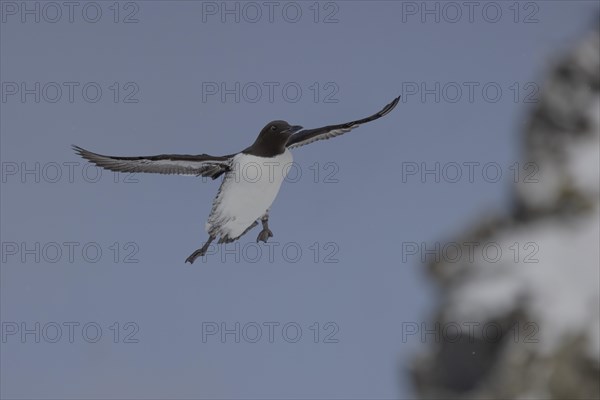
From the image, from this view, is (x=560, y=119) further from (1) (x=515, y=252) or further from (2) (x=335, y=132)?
(2) (x=335, y=132)

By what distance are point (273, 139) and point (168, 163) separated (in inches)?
77.0

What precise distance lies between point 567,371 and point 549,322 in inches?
56.9

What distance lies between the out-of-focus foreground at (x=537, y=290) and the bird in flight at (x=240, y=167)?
7.30 m

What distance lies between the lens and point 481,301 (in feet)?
64.4

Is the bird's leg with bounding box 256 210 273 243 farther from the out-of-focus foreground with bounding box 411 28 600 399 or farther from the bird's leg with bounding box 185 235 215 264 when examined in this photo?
the out-of-focus foreground with bounding box 411 28 600 399

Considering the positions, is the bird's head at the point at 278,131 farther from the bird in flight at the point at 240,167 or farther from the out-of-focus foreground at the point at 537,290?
the out-of-focus foreground at the point at 537,290

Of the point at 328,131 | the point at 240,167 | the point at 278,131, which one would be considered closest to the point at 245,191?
the point at 240,167

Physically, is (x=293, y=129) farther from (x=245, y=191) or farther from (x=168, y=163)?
(x=168, y=163)

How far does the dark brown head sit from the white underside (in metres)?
0.11

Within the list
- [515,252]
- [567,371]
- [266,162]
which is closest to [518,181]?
[515,252]

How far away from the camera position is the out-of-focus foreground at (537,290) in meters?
17.0

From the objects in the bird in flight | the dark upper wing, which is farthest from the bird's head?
the dark upper wing

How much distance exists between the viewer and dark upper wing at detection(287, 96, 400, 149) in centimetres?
1385

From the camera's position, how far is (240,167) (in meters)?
13.2
